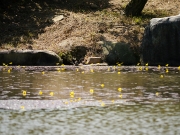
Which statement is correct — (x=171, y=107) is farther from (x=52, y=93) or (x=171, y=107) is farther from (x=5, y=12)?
(x=5, y=12)

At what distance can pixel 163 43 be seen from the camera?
59.9 ft

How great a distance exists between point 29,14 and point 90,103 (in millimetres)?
12878

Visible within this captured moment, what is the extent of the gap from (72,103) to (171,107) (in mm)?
1844

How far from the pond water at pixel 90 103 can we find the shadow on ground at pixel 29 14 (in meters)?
5.41

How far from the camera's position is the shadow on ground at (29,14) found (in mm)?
20531

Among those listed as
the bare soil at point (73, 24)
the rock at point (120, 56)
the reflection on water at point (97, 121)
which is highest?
the bare soil at point (73, 24)

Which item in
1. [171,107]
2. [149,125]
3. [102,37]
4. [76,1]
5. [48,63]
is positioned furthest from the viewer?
[76,1]

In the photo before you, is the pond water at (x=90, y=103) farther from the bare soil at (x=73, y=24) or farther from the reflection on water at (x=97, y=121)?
the bare soil at (x=73, y=24)

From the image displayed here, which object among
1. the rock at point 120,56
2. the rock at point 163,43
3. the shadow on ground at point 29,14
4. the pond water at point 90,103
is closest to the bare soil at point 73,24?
the shadow on ground at point 29,14

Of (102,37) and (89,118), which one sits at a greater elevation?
(102,37)

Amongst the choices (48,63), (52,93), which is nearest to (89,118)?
(52,93)

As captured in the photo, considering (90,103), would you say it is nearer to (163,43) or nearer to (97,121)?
(97,121)

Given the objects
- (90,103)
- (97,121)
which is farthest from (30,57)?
(97,121)

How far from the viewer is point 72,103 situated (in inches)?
400
